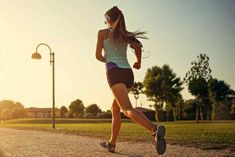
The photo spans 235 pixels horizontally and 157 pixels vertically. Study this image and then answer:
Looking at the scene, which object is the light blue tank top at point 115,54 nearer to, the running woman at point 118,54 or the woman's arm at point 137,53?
the running woman at point 118,54

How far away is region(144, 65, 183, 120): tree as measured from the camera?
75.9m

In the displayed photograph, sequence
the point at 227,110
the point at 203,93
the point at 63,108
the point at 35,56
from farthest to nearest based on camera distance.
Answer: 1. the point at 63,108
2. the point at 227,110
3. the point at 203,93
4. the point at 35,56

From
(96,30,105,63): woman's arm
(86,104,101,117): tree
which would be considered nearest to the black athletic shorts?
(96,30,105,63): woman's arm

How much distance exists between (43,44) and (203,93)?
49.0 m

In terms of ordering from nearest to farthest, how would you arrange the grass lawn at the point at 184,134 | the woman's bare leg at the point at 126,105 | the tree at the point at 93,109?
the woman's bare leg at the point at 126,105, the grass lawn at the point at 184,134, the tree at the point at 93,109

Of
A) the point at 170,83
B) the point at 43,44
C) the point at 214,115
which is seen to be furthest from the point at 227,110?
the point at 43,44

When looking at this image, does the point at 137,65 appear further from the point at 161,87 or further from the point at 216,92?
the point at 216,92

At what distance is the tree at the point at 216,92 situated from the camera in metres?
82.0

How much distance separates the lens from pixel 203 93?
7650 cm

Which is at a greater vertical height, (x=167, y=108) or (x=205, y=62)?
(x=205, y=62)

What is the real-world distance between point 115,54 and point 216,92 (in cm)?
8163

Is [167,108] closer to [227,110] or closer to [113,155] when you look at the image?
[227,110]

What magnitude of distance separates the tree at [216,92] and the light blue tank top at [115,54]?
245 feet

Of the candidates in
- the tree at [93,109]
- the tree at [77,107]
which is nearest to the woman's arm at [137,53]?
the tree at [93,109]
